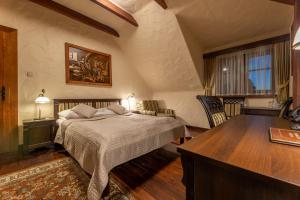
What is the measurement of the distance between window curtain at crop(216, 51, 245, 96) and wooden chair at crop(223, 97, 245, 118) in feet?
0.59

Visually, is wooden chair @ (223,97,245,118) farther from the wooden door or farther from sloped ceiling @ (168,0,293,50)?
the wooden door

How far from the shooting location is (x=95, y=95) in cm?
419

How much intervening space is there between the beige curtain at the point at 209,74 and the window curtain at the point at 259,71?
0.87 metres

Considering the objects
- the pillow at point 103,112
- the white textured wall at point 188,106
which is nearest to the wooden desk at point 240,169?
the pillow at point 103,112

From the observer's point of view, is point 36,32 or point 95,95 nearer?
point 36,32

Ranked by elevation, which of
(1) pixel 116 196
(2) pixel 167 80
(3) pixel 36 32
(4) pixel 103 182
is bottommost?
(1) pixel 116 196

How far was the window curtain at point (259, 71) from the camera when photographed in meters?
3.52

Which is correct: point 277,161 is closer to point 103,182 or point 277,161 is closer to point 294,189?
point 294,189

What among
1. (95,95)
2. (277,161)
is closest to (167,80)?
(95,95)

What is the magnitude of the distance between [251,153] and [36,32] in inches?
173

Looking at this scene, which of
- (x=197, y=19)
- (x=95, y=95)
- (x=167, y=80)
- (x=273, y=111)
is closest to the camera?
(x=273, y=111)

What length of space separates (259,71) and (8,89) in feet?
19.5

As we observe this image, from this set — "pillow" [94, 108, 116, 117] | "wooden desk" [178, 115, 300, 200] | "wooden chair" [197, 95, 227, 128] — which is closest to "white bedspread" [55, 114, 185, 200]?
"pillow" [94, 108, 116, 117]

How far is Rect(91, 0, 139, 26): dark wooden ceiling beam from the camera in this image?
307cm
